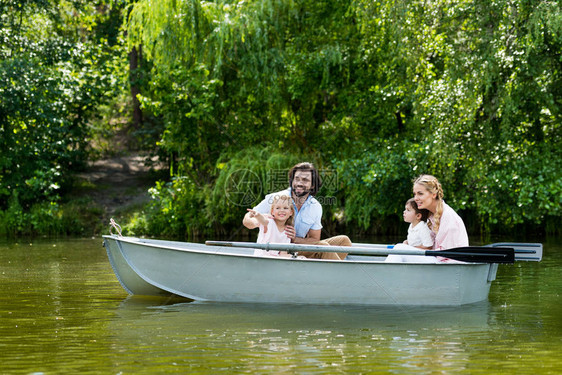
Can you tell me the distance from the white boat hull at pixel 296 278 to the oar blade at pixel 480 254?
13cm

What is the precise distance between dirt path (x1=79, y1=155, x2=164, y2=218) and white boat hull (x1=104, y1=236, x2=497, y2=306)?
12656mm

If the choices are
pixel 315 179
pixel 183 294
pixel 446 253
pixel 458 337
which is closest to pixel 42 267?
pixel 183 294

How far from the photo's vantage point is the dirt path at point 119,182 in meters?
21.4

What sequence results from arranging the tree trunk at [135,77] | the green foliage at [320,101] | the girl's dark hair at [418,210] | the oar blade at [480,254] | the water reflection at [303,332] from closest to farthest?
1. the water reflection at [303,332]
2. the oar blade at [480,254]
3. the girl's dark hair at [418,210]
4. the green foliage at [320,101]
5. the tree trunk at [135,77]

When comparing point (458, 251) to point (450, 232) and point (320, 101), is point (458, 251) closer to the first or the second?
point (450, 232)

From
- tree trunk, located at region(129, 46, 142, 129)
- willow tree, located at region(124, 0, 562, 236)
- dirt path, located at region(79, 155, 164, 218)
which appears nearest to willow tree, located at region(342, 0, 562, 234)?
willow tree, located at region(124, 0, 562, 236)

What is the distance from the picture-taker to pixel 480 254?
304 inches

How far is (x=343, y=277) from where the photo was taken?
8023mm

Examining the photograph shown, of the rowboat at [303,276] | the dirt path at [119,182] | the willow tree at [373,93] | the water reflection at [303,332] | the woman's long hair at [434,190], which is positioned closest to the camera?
the water reflection at [303,332]

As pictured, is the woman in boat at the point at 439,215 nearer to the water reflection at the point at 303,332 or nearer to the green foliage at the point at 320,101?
the water reflection at the point at 303,332

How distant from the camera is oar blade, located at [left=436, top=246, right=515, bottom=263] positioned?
771cm

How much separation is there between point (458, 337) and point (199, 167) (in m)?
13.3

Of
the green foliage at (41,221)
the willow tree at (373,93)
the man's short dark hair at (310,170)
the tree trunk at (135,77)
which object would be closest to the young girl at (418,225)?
the man's short dark hair at (310,170)

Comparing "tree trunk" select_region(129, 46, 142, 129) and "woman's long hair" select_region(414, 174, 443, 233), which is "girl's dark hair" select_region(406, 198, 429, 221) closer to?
"woman's long hair" select_region(414, 174, 443, 233)
